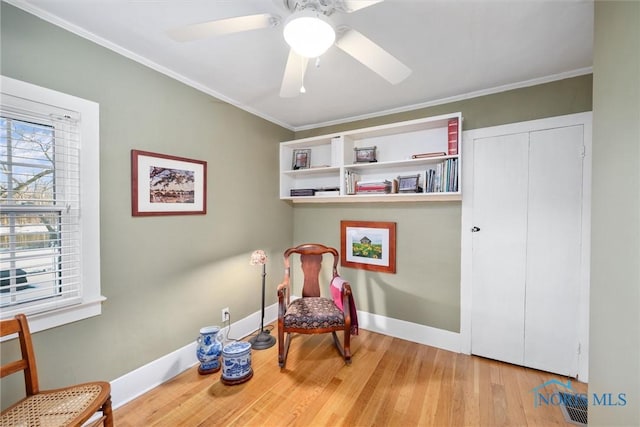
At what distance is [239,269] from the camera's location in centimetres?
263

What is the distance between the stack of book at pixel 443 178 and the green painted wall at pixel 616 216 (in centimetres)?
107

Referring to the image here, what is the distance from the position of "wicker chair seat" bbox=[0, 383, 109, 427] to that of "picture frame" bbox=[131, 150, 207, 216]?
1.06 meters

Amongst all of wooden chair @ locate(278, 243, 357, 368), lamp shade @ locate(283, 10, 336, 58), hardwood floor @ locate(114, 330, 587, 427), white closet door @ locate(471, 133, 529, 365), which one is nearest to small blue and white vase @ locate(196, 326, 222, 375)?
hardwood floor @ locate(114, 330, 587, 427)

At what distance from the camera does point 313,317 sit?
2.21m

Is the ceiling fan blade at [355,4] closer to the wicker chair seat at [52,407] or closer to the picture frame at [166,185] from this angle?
the picture frame at [166,185]

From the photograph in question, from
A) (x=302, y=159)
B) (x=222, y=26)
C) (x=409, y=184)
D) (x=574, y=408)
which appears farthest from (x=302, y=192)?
(x=574, y=408)

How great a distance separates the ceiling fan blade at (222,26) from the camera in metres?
1.07

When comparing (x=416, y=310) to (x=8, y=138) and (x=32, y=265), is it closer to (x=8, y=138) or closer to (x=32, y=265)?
(x=32, y=265)

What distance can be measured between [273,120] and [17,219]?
7.47 feet

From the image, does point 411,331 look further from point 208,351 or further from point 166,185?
point 166,185

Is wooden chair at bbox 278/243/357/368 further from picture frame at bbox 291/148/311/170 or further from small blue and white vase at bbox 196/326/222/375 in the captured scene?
picture frame at bbox 291/148/311/170

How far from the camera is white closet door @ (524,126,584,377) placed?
1.98m

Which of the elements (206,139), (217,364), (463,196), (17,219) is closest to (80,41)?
(206,139)

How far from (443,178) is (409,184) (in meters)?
0.30
